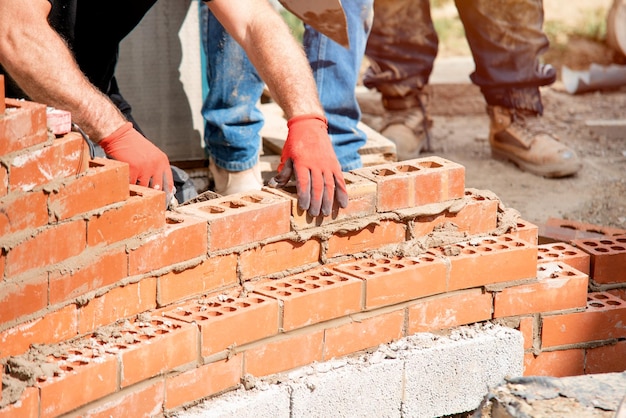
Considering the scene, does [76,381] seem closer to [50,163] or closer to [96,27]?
[50,163]

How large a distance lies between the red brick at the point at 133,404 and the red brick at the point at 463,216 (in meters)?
0.97

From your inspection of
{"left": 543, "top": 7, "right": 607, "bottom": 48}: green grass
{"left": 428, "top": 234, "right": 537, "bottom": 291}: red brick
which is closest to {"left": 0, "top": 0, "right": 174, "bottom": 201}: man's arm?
{"left": 428, "top": 234, "right": 537, "bottom": 291}: red brick

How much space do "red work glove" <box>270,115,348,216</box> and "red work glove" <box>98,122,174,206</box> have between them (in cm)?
35

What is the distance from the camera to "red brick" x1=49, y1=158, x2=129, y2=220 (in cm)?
248

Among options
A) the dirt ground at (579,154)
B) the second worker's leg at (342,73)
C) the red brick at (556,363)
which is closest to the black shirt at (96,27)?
the second worker's leg at (342,73)

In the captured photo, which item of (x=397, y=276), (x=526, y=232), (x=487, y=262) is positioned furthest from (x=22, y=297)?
(x=526, y=232)

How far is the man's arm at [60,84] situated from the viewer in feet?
9.52

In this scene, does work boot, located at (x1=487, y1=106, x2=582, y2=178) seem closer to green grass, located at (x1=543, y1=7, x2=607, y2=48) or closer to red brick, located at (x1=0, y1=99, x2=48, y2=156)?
green grass, located at (x1=543, y1=7, x2=607, y2=48)

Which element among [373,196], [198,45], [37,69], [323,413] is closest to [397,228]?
[373,196]

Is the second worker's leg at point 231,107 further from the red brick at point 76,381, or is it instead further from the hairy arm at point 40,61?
the red brick at point 76,381

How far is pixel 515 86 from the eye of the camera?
567 cm

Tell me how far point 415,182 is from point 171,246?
817 millimetres

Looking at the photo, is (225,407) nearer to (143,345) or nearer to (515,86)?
(143,345)

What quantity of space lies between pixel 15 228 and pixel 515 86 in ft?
12.7
